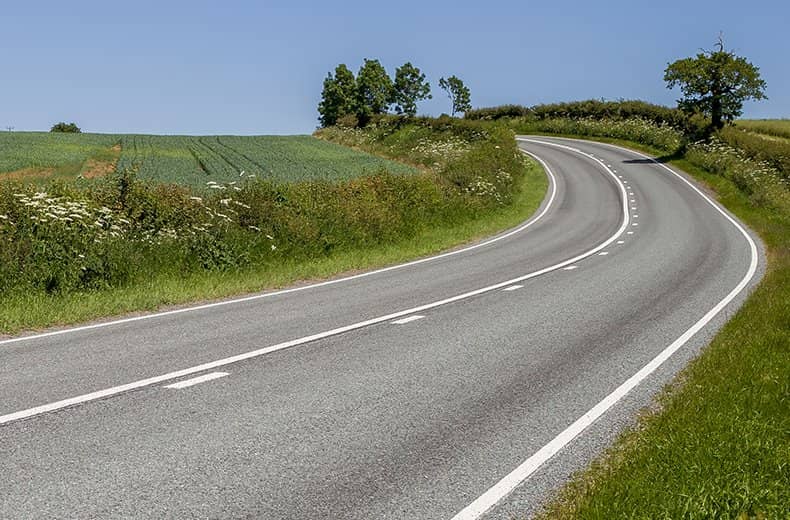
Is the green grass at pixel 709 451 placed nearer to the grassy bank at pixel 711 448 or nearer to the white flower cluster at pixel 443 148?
the grassy bank at pixel 711 448

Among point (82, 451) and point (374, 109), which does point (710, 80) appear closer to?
point (82, 451)

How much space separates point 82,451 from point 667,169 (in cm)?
4650

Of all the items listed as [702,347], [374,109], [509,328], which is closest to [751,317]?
[702,347]

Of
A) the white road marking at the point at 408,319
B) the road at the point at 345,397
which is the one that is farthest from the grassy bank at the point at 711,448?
the white road marking at the point at 408,319

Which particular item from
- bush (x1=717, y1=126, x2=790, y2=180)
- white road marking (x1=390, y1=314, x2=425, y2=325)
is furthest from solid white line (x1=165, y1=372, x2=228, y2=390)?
bush (x1=717, y1=126, x2=790, y2=180)

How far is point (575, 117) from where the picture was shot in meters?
70.6

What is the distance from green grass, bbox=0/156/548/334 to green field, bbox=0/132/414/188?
327 inches

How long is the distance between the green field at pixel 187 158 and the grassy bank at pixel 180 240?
22.9 ft

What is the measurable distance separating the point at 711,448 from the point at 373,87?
105 m

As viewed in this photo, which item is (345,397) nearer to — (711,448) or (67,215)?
(711,448)

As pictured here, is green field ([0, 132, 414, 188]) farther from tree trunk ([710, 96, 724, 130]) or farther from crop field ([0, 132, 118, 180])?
tree trunk ([710, 96, 724, 130])

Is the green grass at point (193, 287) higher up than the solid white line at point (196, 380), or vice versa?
the solid white line at point (196, 380)

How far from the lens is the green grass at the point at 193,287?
37.3 feet

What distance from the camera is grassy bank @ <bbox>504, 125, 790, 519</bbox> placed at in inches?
192
